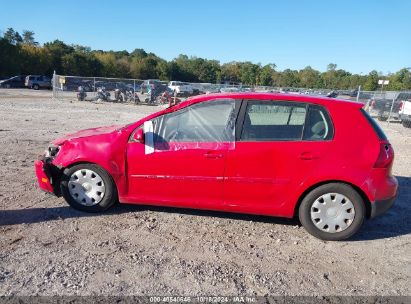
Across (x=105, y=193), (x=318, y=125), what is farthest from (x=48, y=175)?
(x=318, y=125)

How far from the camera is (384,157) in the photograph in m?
4.32

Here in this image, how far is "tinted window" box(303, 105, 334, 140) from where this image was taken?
4.38 meters

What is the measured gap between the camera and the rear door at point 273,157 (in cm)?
436

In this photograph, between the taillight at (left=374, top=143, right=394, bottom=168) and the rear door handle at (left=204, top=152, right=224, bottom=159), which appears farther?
the rear door handle at (left=204, top=152, right=224, bottom=159)

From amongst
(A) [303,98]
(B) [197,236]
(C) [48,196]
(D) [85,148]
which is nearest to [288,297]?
(B) [197,236]

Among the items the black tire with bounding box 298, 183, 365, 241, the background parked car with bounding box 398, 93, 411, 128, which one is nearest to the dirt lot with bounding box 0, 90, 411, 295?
the black tire with bounding box 298, 183, 365, 241

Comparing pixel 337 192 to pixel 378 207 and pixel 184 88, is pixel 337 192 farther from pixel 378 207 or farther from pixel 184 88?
pixel 184 88

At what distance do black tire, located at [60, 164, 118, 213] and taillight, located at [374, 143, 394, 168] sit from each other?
10.5 feet

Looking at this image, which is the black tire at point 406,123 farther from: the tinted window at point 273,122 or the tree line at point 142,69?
the tree line at point 142,69

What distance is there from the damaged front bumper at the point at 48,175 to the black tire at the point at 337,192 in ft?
10.3

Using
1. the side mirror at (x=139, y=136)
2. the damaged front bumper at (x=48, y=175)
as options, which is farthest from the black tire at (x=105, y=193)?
the side mirror at (x=139, y=136)

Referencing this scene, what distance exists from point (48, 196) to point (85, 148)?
3.94 feet

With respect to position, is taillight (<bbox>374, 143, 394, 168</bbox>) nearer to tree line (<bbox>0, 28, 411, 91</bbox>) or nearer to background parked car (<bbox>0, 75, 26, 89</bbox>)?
background parked car (<bbox>0, 75, 26, 89</bbox>)

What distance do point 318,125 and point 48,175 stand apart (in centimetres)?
344
